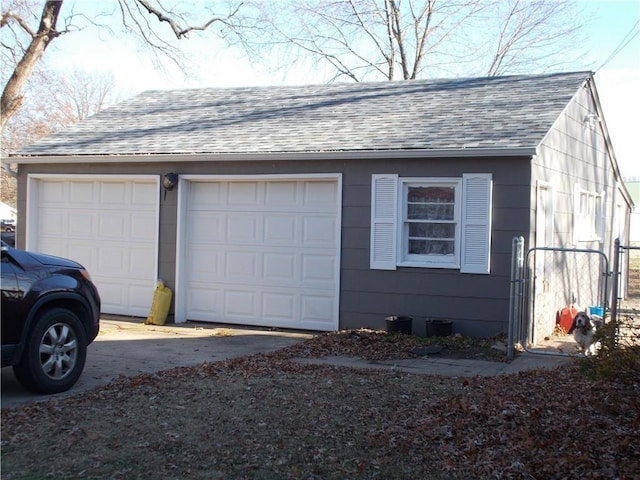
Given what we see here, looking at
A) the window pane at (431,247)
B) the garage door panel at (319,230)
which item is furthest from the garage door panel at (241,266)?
the window pane at (431,247)

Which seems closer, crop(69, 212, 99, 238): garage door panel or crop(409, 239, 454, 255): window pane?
crop(409, 239, 454, 255): window pane

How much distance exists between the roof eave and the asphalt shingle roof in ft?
0.35

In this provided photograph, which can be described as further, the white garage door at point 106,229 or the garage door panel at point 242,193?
the white garage door at point 106,229

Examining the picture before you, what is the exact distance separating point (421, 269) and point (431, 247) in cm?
40

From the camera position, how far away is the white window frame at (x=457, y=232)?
10953 mm

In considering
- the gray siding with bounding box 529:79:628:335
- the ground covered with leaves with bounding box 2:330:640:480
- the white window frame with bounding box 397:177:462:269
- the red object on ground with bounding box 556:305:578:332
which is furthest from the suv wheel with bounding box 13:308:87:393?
the red object on ground with bounding box 556:305:578:332

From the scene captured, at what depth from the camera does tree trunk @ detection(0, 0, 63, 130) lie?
20.0m

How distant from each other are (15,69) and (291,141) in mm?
11575

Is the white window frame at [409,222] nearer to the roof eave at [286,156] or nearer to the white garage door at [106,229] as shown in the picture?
the roof eave at [286,156]

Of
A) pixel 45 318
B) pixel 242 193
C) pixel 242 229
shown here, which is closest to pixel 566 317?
pixel 242 229

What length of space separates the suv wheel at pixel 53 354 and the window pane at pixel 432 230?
18.5 ft

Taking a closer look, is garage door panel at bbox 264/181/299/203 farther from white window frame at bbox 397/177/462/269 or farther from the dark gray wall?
white window frame at bbox 397/177/462/269

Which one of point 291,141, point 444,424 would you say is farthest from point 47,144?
point 444,424

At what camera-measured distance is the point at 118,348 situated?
995 centimetres
